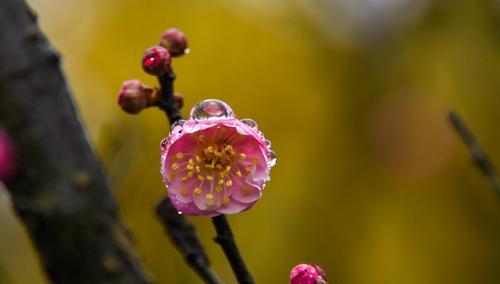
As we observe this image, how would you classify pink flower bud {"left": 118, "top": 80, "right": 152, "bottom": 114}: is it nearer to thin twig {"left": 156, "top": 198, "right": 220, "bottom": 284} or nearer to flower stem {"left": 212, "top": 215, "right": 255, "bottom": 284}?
thin twig {"left": 156, "top": 198, "right": 220, "bottom": 284}

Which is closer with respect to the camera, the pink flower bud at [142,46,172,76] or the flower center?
the pink flower bud at [142,46,172,76]

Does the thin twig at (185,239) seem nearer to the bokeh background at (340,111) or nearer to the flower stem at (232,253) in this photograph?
the flower stem at (232,253)

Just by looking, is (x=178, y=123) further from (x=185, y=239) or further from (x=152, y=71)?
(x=185, y=239)

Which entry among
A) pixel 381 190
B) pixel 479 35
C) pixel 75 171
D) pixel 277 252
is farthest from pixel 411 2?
pixel 75 171

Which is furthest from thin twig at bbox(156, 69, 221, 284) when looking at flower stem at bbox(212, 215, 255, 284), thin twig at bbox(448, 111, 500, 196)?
thin twig at bbox(448, 111, 500, 196)

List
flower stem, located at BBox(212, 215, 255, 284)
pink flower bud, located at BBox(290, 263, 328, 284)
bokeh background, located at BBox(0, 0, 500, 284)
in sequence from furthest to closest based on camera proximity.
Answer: bokeh background, located at BBox(0, 0, 500, 284), pink flower bud, located at BBox(290, 263, 328, 284), flower stem, located at BBox(212, 215, 255, 284)

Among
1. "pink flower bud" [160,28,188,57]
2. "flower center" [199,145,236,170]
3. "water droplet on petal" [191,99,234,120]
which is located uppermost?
"pink flower bud" [160,28,188,57]

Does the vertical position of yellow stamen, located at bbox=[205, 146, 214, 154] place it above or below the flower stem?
above
